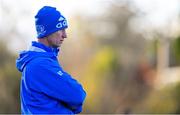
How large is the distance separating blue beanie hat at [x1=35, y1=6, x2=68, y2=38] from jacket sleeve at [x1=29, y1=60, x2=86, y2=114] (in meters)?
0.27

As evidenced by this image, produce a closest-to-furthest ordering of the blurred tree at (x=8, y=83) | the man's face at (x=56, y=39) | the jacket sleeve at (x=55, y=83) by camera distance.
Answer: the jacket sleeve at (x=55, y=83), the man's face at (x=56, y=39), the blurred tree at (x=8, y=83)

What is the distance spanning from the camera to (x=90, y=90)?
125 feet

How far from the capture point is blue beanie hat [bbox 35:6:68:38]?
593 cm

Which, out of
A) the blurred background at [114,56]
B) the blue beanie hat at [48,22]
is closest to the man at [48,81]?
the blue beanie hat at [48,22]

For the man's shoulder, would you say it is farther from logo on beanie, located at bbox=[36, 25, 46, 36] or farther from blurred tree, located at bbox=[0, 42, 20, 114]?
blurred tree, located at bbox=[0, 42, 20, 114]

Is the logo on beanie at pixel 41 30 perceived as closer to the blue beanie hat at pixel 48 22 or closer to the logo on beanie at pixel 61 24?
the blue beanie hat at pixel 48 22

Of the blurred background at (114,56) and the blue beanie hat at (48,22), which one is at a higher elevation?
the blue beanie hat at (48,22)

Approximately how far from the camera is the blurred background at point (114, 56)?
29.9 m

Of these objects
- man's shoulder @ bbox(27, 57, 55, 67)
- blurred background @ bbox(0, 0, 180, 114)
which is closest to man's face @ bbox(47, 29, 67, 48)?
man's shoulder @ bbox(27, 57, 55, 67)

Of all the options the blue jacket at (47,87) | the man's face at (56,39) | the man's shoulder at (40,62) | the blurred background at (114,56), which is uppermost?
the man's face at (56,39)

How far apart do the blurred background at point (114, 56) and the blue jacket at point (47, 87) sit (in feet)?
59.2

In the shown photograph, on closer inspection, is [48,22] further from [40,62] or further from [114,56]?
[114,56]

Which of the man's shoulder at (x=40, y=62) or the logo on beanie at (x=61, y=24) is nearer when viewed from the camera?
the man's shoulder at (x=40, y=62)

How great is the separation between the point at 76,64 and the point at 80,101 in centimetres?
3817
